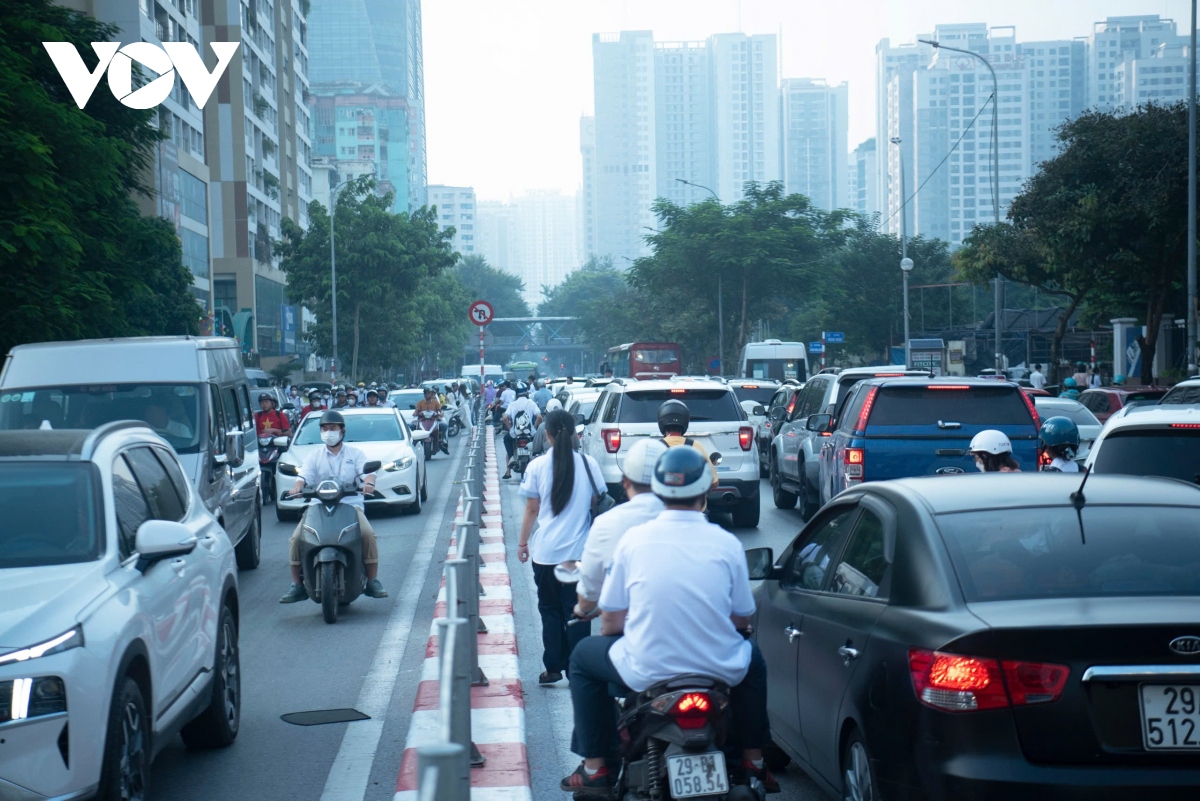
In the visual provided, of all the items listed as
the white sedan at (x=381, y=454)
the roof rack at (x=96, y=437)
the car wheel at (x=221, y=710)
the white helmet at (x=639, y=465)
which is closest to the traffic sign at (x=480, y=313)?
the white sedan at (x=381, y=454)

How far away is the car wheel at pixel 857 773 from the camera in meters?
4.22

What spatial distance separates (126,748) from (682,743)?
6.68ft

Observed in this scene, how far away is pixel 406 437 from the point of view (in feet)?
62.6

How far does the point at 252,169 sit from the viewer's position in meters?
70.7

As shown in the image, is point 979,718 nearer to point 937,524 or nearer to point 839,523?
point 937,524

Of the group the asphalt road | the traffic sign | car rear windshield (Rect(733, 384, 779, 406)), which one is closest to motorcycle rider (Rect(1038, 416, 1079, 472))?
the asphalt road

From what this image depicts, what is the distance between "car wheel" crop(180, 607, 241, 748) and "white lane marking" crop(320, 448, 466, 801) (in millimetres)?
564

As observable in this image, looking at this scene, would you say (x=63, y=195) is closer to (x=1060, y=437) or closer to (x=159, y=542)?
(x=1060, y=437)

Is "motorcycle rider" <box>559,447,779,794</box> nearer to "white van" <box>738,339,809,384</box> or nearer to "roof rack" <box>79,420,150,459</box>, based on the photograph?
"roof rack" <box>79,420,150,459</box>

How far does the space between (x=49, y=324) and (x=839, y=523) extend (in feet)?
61.1

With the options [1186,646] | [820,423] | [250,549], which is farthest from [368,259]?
[1186,646]

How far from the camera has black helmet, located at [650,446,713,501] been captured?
4.39 m

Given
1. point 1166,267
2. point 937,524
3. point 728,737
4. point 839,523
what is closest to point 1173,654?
point 937,524

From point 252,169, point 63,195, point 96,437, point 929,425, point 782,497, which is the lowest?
point 782,497
